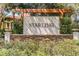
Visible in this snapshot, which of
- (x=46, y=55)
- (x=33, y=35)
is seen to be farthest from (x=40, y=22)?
(x=46, y=55)

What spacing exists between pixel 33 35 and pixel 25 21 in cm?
25

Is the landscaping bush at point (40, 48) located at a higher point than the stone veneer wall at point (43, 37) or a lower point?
lower

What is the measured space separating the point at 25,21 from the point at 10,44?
413 millimetres

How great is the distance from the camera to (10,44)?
154 inches

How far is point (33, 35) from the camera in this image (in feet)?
12.8

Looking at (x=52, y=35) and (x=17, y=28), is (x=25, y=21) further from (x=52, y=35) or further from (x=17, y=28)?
(x=52, y=35)

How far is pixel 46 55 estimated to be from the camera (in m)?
3.83

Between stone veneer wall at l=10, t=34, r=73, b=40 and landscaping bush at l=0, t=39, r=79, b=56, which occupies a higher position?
stone veneer wall at l=10, t=34, r=73, b=40

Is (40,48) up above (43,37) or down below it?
below

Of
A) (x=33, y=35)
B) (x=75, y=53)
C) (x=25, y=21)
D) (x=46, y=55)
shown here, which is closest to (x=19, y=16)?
(x=25, y=21)

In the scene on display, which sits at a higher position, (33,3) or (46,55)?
(33,3)

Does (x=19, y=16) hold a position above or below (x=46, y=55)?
above

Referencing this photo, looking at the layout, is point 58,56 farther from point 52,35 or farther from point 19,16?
point 19,16

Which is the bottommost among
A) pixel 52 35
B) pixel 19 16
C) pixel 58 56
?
pixel 58 56
